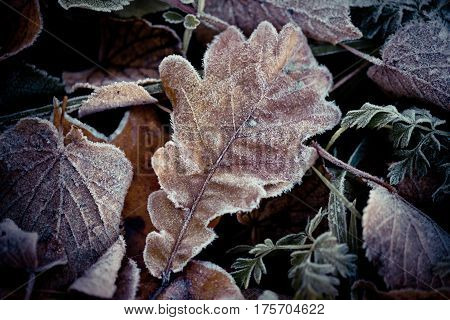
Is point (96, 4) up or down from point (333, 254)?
up

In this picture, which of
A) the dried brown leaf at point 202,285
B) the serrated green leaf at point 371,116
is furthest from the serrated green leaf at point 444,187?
the dried brown leaf at point 202,285

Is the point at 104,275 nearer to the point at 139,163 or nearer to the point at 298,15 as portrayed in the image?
the point at 139,163

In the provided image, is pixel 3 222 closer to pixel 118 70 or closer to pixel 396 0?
pixel 118 70

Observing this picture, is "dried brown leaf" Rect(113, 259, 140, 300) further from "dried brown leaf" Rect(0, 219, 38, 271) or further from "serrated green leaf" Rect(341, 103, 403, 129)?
"serrated green leaf" Rect(341, 103, 403, 129)

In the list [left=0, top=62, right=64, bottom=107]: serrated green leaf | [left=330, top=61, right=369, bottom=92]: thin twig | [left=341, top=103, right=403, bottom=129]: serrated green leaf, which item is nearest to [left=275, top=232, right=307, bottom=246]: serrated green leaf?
[left=341, top=103, right=403, bottom=129]: serrated green leaf

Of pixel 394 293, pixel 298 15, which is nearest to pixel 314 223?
pixel 394 293

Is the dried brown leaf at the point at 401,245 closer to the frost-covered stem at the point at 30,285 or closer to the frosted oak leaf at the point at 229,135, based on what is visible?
the frosted oak leaf at the point at 229,135
